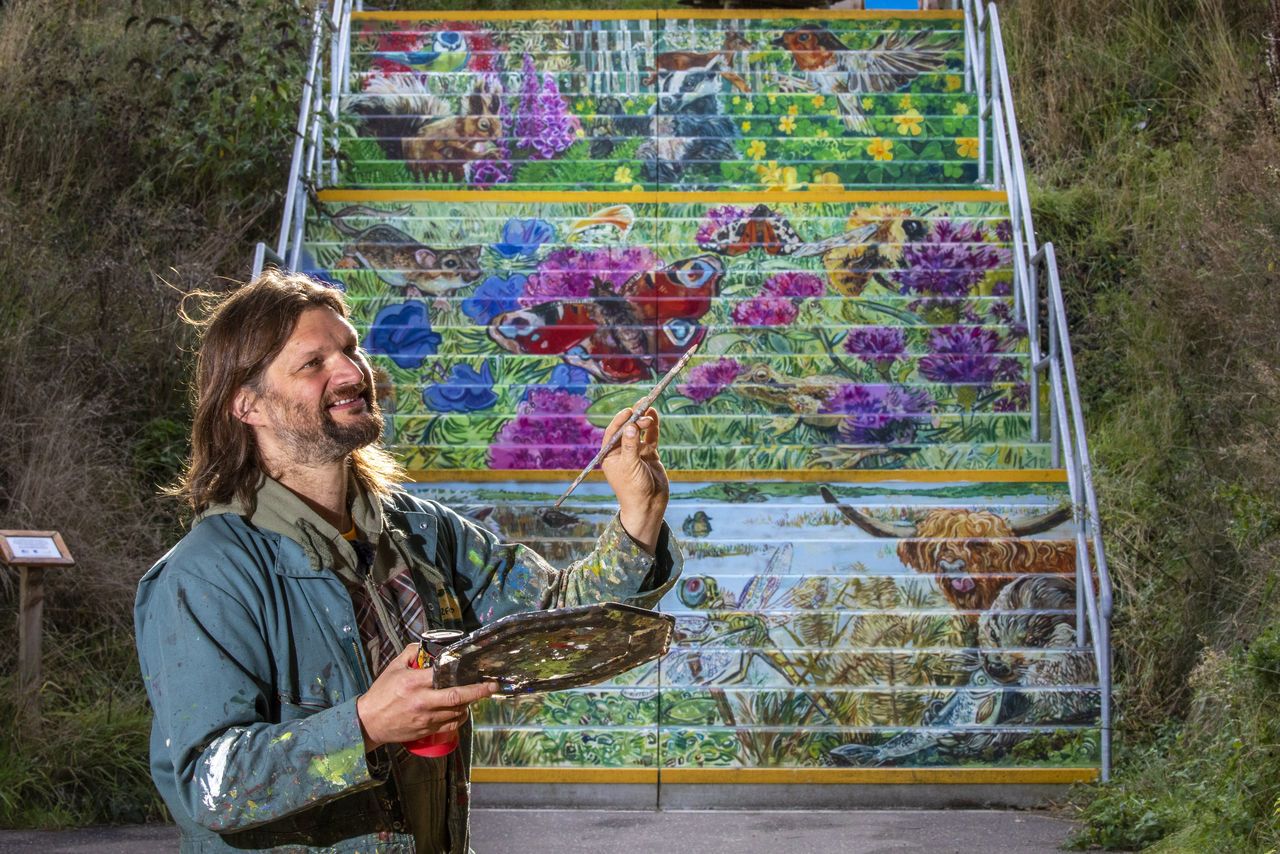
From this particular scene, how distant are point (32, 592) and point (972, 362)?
5657 millimetres

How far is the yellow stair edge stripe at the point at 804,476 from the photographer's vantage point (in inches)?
372

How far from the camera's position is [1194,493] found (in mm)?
9117

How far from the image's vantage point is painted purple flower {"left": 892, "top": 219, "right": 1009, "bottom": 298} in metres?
11.4

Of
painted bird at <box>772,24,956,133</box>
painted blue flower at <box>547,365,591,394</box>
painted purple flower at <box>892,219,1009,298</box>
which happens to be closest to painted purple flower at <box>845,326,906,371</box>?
painted purple flower at <box>892,219,1009,298</box>

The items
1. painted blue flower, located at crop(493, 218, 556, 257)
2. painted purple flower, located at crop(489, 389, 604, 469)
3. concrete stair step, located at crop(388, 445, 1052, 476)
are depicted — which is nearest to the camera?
concrete stair step, located at crop(388, 445, 1052, 476)

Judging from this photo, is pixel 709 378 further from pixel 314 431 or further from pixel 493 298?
pixel 314 431

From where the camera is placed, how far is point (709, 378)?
10.8 m

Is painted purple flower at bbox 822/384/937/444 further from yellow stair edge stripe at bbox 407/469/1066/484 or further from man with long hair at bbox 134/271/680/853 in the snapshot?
man with long hair at bbox 134/271/680/853

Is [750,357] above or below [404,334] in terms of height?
below

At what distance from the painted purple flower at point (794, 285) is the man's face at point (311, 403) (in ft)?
28.2

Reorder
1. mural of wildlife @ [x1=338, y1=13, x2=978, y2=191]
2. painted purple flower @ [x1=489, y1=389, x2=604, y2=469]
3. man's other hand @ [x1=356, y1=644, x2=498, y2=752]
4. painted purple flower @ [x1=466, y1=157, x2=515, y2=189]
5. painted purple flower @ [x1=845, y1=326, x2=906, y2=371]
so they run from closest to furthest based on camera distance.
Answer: man's other hand @ [x1=356, y1=644, x2=498, y2=752], painted purple flower @ [x1=489, y1=389, x2=604, y2=469], painted purple flower @ [x1=845, y1=326, x2=906, y2=371], painted purple flower @ [x1=466, y1=157, x2=515, y2=189], mural of wildlife @ [x1=338, y1=13, x2=978, y2=191]

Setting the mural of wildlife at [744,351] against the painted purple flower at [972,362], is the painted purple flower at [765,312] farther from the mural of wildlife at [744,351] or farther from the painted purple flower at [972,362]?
the painted purple flower at [972,362]

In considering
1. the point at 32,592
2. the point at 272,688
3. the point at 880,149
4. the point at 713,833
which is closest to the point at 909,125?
the point at 880,149

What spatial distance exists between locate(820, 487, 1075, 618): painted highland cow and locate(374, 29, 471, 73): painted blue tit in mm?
5982
